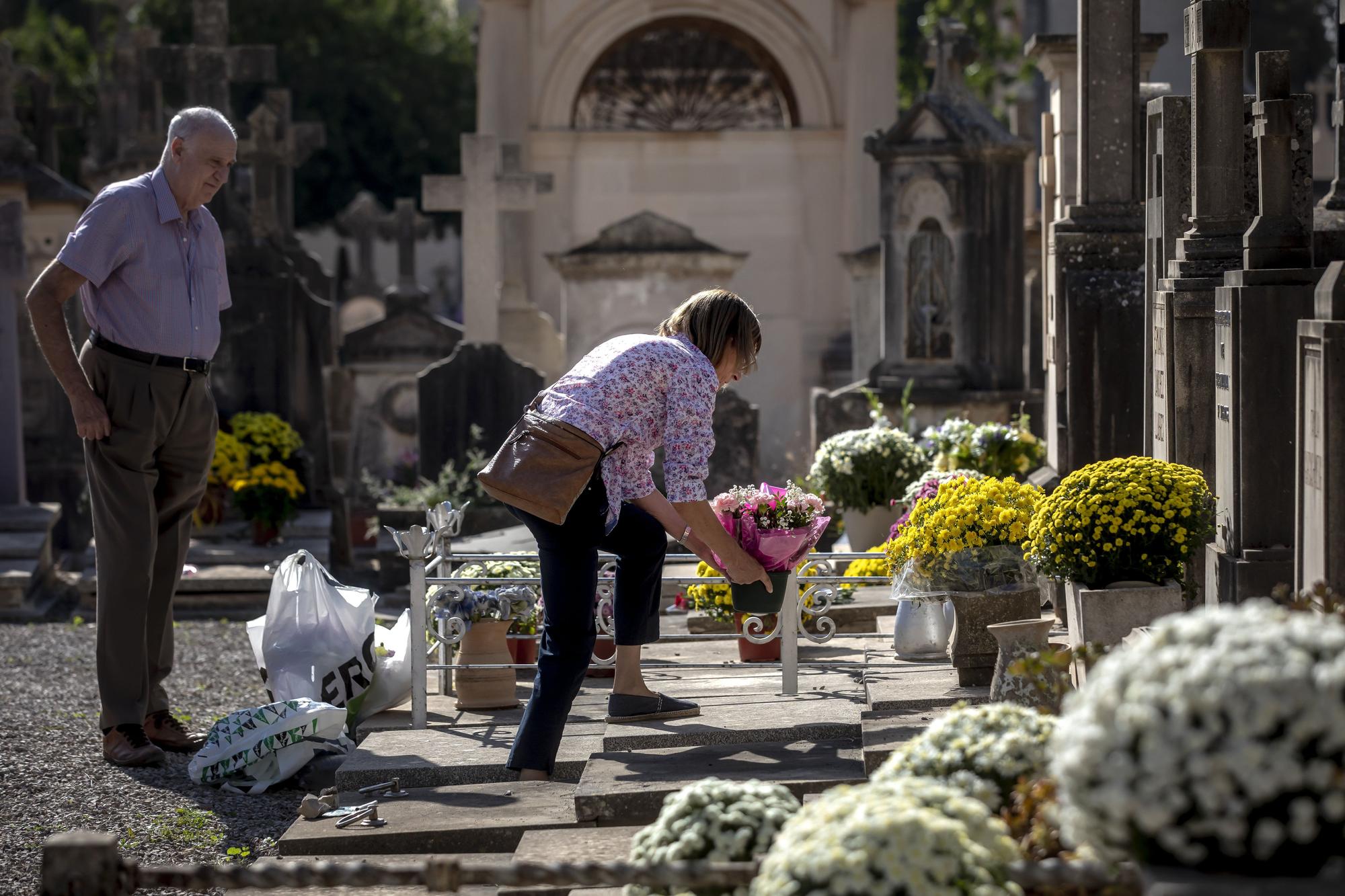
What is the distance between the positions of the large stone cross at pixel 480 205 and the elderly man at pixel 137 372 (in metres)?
6.39

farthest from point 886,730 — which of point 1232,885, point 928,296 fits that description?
point 928,296

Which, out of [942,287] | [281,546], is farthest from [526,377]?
[942,287]

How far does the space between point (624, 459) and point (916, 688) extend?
1180 mm

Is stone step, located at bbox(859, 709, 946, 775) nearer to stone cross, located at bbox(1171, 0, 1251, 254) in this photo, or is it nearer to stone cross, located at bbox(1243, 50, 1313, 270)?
stone cross, located at bbox(1243, 50, 1313, 270)

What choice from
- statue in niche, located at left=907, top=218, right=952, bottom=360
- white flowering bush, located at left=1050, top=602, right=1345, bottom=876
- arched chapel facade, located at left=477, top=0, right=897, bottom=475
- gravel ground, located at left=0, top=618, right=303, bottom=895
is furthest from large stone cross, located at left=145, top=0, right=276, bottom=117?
white flowering bush, located at left=1050, top=602, right=1345, bottom=876

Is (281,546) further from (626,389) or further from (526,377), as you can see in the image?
(626,389)

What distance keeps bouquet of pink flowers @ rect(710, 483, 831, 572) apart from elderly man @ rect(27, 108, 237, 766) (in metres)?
1.92

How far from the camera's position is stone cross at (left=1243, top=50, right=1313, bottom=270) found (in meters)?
5.11

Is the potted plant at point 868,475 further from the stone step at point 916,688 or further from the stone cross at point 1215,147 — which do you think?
the stone step at point 916,688

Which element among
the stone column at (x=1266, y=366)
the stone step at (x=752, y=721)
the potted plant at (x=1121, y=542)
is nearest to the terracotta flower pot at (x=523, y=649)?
the stone step at (x=752, y=721)

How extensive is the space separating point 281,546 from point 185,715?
4.19m

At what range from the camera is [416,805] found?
4.64m

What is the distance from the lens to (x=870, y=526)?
880 centimetres

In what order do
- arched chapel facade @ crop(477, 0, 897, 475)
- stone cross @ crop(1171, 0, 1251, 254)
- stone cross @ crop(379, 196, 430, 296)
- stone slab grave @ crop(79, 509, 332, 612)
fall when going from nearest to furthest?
stone cross @ crop(1171, 0, 1251, 254)
stone slab grave @ crop(79, 509, 332, 612)
arched chapel facade @ crop(477, 0, 897, 475)
stone cross @ crop(379, 196, 430, 296)
